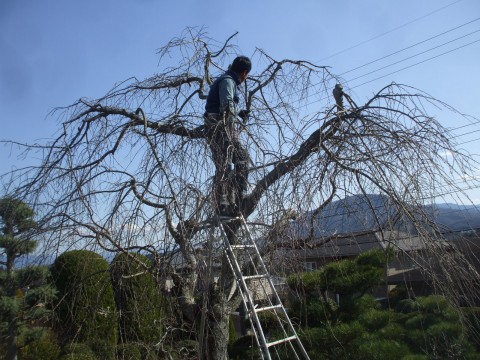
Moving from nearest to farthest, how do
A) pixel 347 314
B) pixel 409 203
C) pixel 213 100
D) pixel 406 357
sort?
pixel 409 203 → pixel 213 100 → pixel 406 357 → pixel 347 314

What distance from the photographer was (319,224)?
9.20 ft

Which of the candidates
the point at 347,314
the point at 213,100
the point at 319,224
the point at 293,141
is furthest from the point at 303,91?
the point at 347,314

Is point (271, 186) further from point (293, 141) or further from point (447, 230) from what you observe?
point (447, 230)

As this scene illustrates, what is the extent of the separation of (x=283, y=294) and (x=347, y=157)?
1545 mm

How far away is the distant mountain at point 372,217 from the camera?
2.30 m

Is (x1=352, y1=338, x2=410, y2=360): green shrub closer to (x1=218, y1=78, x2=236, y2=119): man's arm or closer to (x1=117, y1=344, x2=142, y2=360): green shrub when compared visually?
(x1=117, y1=344, x2=142, y2=360): green shrub

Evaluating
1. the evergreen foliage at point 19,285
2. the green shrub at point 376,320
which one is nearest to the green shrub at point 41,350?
the evergreen foliage at point 19,285

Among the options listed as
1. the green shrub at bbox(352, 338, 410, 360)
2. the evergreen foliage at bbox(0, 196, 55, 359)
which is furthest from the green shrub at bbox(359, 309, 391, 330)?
the evergreen foliage at bbox(0, 196, 55, 359)

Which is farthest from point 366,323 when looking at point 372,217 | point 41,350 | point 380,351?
point 41,350

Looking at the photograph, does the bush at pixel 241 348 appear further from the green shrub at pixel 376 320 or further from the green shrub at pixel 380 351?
the green shrub at pixel 380 351

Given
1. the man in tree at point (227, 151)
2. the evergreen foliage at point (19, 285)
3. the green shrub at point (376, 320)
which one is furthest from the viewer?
the green shrub at point (376, 320)

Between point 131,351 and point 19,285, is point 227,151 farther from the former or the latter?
point 19,285

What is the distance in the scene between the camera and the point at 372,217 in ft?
9.70

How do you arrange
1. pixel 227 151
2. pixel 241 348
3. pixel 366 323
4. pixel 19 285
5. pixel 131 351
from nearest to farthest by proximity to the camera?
1. pixel 227 151
2. pixel 131 351
3. pixel 19 285
4. pixel 366 323
5. pixel 241 348
